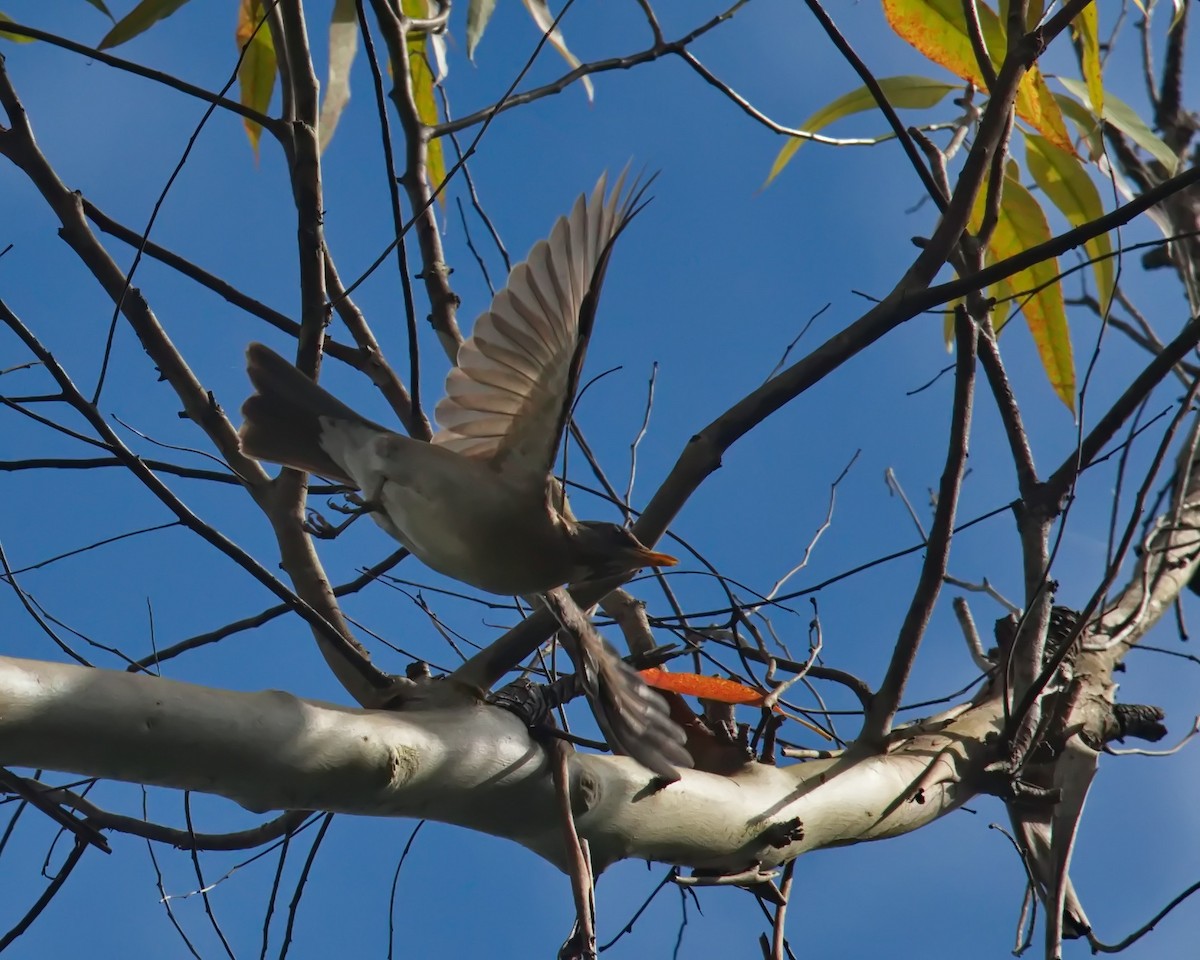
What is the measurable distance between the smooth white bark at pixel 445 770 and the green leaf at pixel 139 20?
1618mm

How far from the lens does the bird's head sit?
2627mm

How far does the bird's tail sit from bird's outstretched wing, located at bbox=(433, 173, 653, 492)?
0.90ft

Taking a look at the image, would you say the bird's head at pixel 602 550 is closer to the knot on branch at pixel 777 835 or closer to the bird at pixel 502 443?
the bird at pixel 502 443

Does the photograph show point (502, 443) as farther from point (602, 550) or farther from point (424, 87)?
point (424, 87)

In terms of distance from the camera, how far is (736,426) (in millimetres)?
2113

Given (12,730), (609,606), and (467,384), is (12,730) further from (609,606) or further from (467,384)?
(609,606)

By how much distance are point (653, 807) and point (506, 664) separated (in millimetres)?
333

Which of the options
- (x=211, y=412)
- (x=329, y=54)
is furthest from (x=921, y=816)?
(x=329, y=54)

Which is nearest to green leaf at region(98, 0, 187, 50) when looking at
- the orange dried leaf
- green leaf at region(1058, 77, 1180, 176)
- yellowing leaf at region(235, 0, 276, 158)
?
yellowing leaf at region(235, 0, 276, 158)

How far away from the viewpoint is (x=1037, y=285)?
2.96 metres

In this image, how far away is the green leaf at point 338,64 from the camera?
2.49 metres

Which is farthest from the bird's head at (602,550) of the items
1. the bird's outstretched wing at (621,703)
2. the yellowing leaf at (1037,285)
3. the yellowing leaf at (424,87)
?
the yellowing leaf at (1037,285)

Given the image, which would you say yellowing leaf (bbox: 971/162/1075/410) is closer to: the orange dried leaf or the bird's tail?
the orange dried leaf

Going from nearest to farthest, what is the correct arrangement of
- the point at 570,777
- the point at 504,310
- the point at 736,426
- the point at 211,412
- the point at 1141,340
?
the point at 570,777, the point at 736,426, the point at 211,412, the point at 504,310, the point at 1141,340
